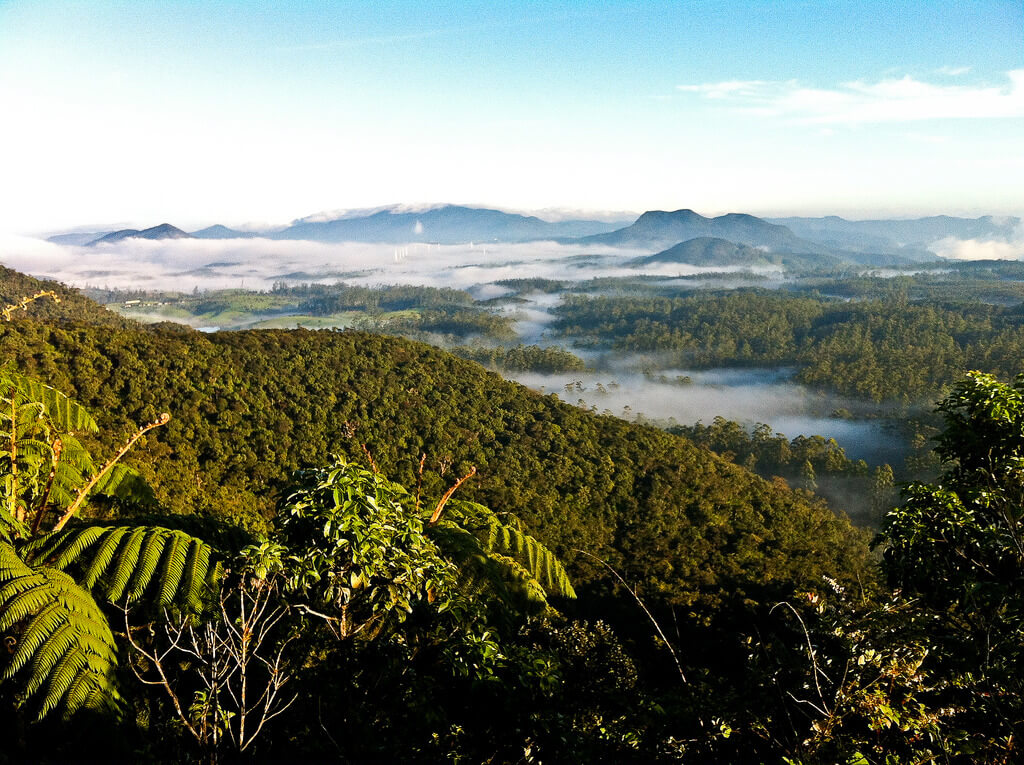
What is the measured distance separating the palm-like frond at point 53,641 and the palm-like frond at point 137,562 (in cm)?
22

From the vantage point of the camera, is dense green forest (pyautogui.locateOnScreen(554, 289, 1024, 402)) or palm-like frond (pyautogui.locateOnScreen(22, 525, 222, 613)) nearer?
palm-like frond (pyautogui.locateOnScreen(22, 525, 222, 613))

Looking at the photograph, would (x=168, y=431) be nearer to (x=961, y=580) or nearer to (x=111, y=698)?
(x=111, y=698)

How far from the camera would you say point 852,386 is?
130 meters

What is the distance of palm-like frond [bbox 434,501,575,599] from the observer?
20.4 feet

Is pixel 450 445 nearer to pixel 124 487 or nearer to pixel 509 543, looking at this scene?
pixel 509 543

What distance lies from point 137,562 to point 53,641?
759 millimetres

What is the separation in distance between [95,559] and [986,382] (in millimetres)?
8230

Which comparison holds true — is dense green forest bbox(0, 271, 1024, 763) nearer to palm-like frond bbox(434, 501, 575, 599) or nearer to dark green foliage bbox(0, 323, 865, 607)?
palm-like frond bbox(434, 501, 575, 599)

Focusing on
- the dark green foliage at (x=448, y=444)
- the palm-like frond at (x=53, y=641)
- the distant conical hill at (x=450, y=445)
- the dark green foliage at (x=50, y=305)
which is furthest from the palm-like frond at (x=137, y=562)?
the dark green foliage at (x=50, y=305)

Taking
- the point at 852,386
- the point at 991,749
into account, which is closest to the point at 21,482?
the point at 991,749

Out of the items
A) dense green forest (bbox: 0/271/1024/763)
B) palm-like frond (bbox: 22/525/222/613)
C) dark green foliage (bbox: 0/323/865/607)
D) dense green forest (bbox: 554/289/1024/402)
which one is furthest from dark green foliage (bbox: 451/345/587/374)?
palm-like frond (bbox: 22/525/222/613)

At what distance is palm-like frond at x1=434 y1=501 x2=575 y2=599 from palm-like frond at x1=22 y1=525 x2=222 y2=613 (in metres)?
1.97

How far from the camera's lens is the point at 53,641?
3344 millimetres

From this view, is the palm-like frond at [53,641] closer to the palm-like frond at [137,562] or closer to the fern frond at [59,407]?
the palm-like frond at [137,562]
